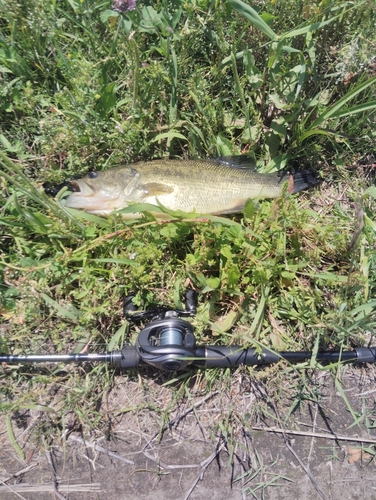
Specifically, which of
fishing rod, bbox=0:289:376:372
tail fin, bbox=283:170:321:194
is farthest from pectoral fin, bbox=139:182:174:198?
tail fin, bbox=283:170:321:194

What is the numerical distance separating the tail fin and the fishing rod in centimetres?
141

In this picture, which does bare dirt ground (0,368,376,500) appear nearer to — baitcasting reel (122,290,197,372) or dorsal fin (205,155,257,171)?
baitcasting reel (122,290,197,372)

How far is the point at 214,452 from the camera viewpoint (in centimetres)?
280

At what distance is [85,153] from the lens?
10.8ft

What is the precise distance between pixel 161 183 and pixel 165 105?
82cm

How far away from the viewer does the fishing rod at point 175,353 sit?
2537 millimetres

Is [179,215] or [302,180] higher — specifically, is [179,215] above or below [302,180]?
below

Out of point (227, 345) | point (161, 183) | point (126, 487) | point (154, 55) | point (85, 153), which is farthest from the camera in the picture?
point (154, 55)

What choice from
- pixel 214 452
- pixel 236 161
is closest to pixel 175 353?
pixel 214 452

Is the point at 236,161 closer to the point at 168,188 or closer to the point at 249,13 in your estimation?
the point at 168,188

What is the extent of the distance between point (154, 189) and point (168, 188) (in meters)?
0.12

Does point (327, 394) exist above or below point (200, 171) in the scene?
below

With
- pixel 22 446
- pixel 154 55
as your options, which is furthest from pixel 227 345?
pixel 154 55

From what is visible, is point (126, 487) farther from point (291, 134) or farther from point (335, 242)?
point (291, 134)
